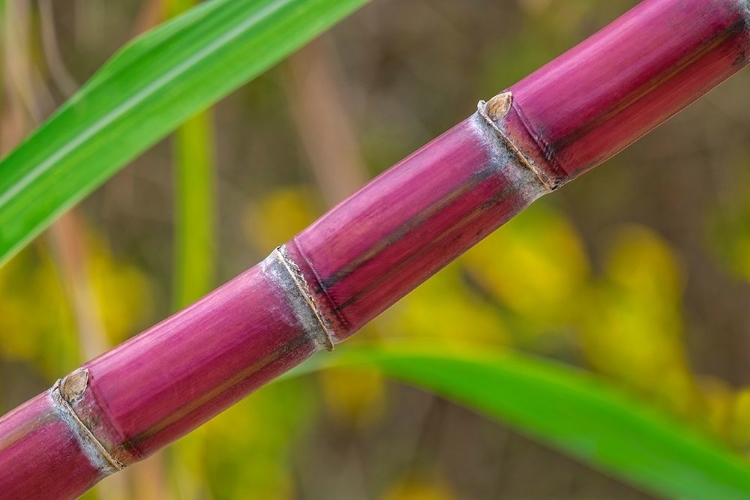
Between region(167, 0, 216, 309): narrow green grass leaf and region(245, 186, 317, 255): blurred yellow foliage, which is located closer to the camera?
region(167, 0, 216, 309): narrow green grass leaf

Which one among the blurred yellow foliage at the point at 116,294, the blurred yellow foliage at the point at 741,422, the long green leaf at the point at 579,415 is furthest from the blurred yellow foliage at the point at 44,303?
the blurred yellow foliage at the point at 741,422

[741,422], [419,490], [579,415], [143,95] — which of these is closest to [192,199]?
[143,95]

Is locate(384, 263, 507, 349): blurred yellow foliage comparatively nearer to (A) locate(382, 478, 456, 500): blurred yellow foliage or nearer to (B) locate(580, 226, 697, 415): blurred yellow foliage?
(B) locate(580, 226, 697, 415): blurred yellow foliage

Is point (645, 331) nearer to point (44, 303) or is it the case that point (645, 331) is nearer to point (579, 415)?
point (579, 415)

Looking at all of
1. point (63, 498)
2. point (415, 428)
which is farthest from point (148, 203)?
point (63, 498)

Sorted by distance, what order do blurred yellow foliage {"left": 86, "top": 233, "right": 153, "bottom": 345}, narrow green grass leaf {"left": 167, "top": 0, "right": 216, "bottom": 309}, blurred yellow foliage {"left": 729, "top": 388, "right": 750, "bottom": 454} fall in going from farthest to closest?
blurred yellow foliage {"left": 86, "top": 233, "right": 153, "bottom": 345} → blurred yellow foliage {"left": 729, "top": 388, "right": 750, "bottom": 454} → narrow green grass leaf {"left": 167, "top": 0, "right": 216, "bottom": 309}

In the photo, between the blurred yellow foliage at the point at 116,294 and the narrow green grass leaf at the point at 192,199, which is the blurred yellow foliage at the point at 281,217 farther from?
the narrow green grass leaf at the point at 192,199

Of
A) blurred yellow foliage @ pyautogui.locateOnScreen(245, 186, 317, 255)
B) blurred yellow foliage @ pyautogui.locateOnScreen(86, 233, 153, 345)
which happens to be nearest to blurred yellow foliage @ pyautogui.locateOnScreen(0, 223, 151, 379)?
blurred yellow foliage @ pyautogui.locateOnScreen(86, 233, 153, 345)

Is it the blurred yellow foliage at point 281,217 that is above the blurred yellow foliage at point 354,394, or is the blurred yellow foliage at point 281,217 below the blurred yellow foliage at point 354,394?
above
